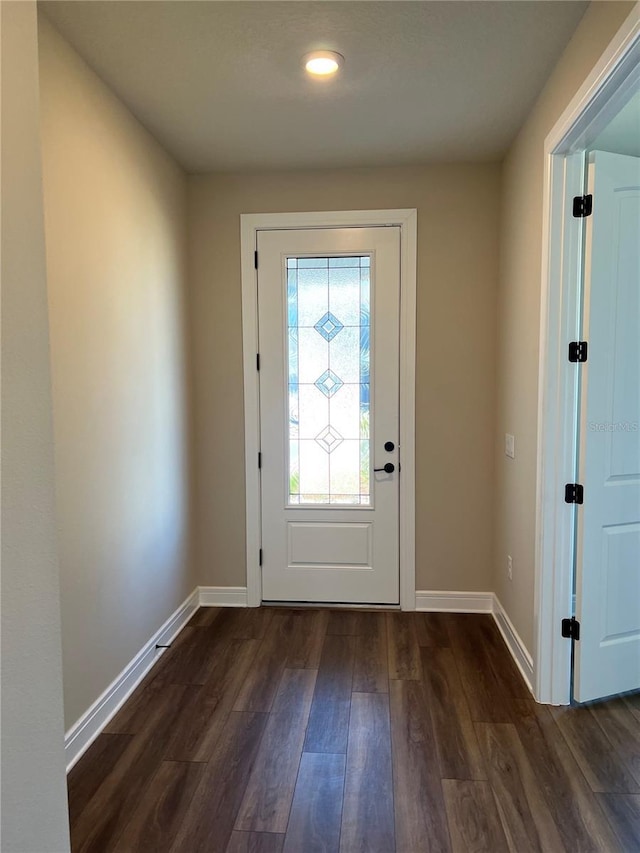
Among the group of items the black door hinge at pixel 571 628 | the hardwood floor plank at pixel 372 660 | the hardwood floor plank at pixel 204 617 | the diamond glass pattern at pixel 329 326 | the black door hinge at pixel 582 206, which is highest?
the black door hinge at pixel 582 206

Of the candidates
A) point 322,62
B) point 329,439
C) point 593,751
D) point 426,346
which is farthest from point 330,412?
point 593,751

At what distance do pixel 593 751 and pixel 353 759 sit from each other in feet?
2.92

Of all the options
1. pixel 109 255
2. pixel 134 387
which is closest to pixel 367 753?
pixel 134 387

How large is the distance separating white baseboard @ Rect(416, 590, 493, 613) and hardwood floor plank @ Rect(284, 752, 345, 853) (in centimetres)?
148

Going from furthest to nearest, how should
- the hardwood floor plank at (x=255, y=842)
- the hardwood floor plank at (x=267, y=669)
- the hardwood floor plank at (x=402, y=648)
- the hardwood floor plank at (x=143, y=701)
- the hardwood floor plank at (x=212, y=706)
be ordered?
the hardwood floor plank at (x=402, y=648), the hardwood floor plank at (x=267, y=669), the hardwood floor plank at (x=143, y=701), the hardwood floor plank at (x=212, y=706), the hardwood floor plank at (x=255, y=842)

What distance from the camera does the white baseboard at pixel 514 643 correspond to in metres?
2.55

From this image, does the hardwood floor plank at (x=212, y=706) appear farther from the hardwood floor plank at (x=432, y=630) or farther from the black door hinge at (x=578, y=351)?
the black door hinge at (x=578, y=351)

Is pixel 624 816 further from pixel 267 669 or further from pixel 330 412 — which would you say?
pixel 330 412

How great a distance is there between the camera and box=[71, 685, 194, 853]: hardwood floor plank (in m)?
1.71

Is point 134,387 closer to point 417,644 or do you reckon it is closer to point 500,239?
point 417,644

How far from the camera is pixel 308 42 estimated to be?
203 centimetres

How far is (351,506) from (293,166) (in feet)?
6.57

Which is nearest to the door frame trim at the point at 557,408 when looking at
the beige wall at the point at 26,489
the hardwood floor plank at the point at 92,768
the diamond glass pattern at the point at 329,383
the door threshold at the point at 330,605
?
the door threshold at the point at 330,605

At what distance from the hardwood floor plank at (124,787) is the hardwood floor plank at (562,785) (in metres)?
1.35
